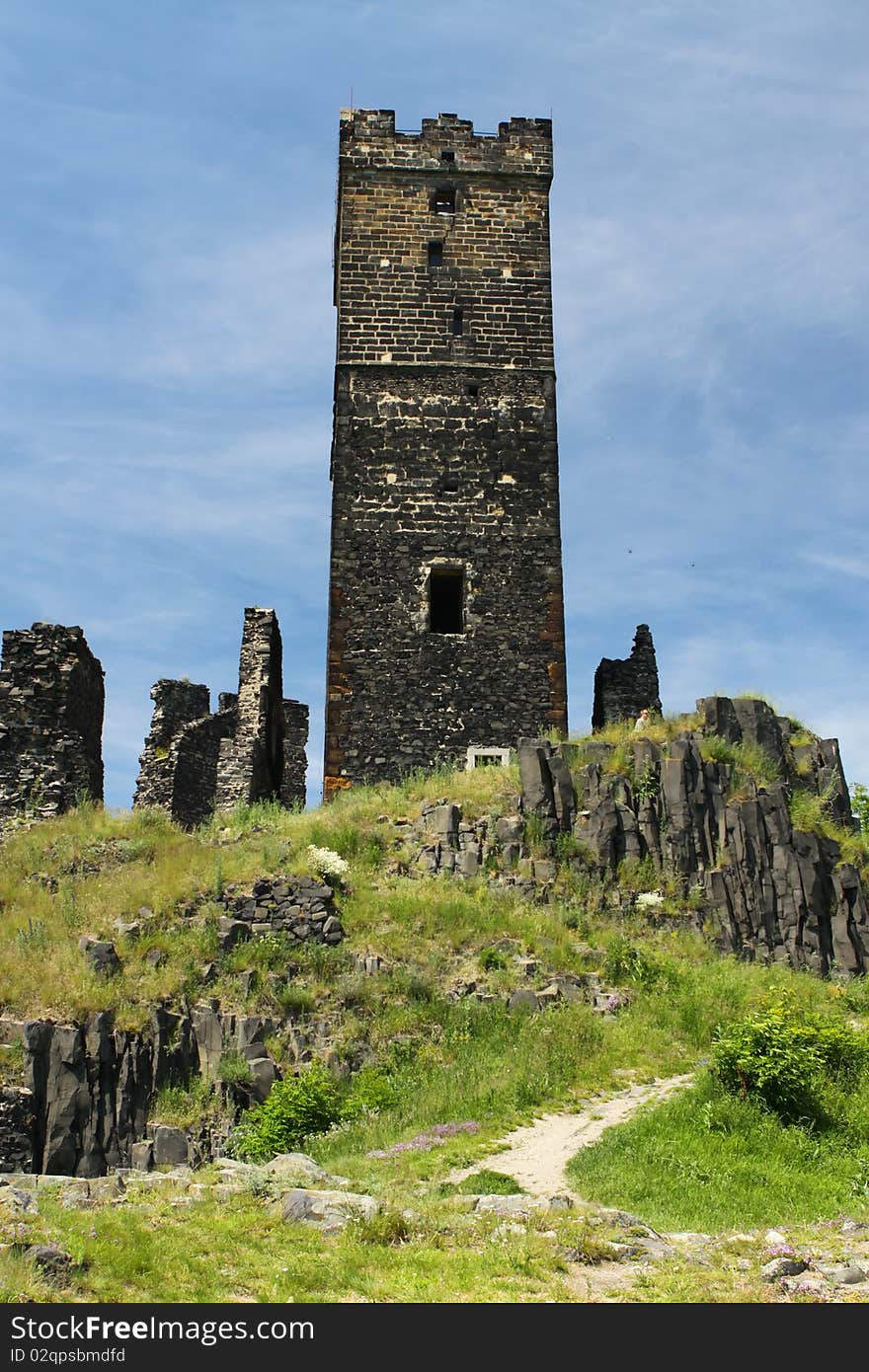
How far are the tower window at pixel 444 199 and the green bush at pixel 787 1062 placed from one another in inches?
683

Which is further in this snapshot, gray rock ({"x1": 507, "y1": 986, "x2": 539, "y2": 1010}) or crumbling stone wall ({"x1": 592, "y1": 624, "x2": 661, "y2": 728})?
crumbling stone wall ({"x1": 592, "y1": 624, "x2": 661, "y2": 728})

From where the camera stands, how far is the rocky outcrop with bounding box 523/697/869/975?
17859 millimetres

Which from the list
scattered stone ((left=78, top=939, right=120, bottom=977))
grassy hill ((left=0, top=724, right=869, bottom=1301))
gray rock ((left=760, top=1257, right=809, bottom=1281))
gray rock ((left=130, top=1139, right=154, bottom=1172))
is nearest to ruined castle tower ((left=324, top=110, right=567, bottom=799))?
grassy hill ((left=0, top=724, right=869, bottom=1301))

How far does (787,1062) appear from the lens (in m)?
12.4

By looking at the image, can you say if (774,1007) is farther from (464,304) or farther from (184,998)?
(464,304)

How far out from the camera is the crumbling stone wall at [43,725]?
21594mm

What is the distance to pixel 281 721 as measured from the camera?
29125 millimetres

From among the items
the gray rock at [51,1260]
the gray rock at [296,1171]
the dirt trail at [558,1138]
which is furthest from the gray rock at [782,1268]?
the gray rock at [51,1260]

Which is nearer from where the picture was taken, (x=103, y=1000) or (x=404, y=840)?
(x=103, y=1000)

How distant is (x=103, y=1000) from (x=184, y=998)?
3.12ft

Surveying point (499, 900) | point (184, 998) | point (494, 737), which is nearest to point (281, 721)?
point (494, 737)

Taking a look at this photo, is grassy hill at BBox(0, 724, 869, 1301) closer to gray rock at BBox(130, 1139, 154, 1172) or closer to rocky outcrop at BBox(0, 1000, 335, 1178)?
rocky outcrop at BBox(0, 1000, 335, 1178)

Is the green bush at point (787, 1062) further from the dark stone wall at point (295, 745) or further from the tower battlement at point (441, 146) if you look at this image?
the dark stone wall at point (295, 745)

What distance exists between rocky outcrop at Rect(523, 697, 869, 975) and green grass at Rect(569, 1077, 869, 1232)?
5.46m
